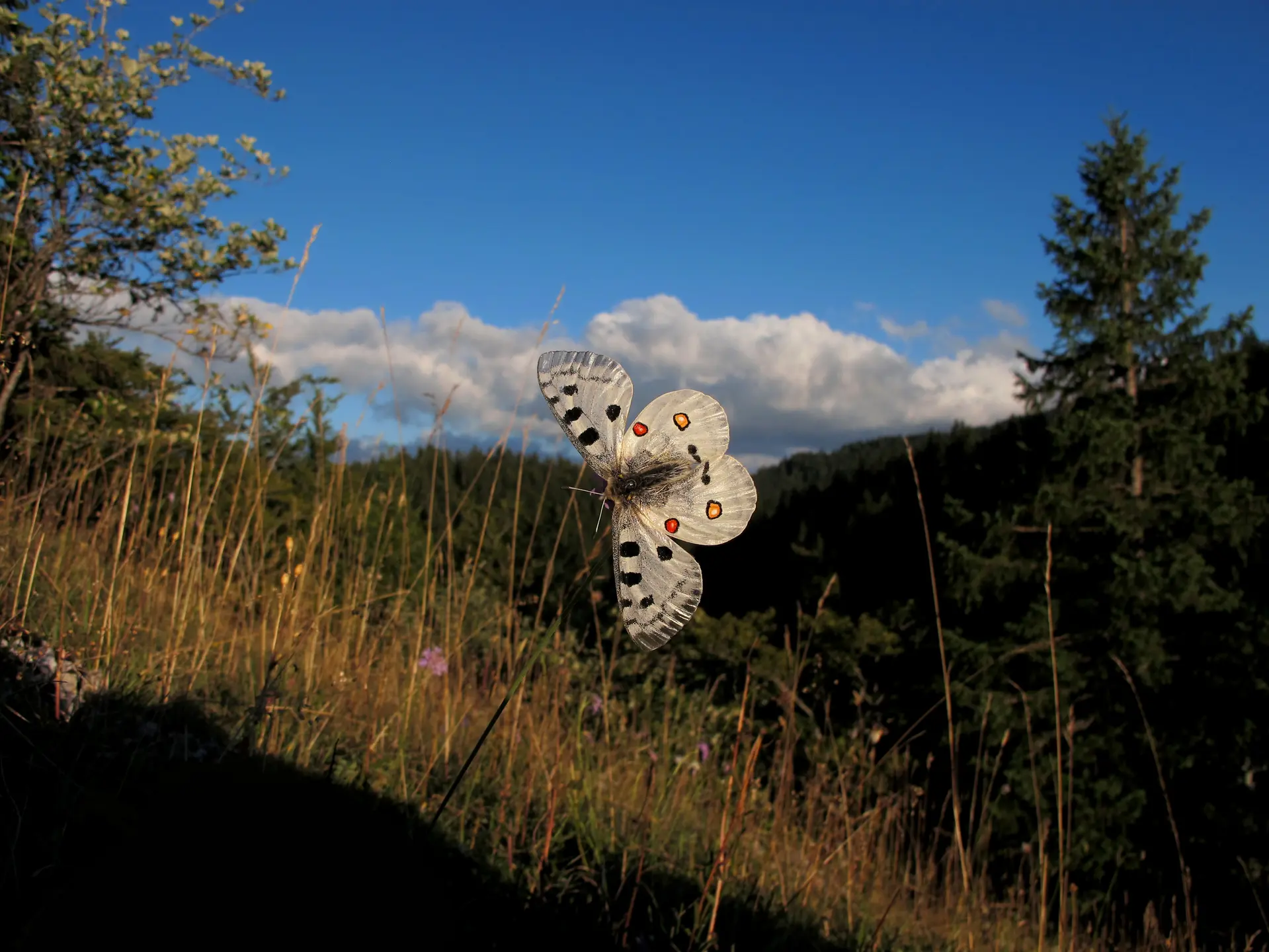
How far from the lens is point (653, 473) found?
0.70 metres

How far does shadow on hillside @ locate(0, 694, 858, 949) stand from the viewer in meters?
0.84

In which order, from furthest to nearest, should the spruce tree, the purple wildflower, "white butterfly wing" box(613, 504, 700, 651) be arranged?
the spruce tree
the purple wildflower
"white butterfly wing" box(613, 504, 700, 651)

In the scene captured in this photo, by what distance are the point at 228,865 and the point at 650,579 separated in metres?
0.64

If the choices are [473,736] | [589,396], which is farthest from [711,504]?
[473,736]

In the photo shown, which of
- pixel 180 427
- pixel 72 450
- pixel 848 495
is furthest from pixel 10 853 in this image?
pixel 848 495

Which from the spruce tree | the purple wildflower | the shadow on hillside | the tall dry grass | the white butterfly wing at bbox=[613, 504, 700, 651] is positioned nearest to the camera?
the white butterfly wing at bbox=[613, 504, 700, 651]

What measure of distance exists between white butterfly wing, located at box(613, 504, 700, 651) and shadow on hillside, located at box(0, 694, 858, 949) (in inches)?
21.8

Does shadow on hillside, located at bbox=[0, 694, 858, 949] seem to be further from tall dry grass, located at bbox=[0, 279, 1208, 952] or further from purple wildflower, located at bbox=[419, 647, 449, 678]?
purple wildflower, located at bbox=[419, 647, 449, 678]

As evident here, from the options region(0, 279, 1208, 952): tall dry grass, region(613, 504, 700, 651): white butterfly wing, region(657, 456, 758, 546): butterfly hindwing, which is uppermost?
region(657, 456, 758, 546): butterfly hindwing

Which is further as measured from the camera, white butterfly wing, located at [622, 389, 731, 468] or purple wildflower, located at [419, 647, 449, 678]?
purple wildflower, located at [419, 647, 449, 678]

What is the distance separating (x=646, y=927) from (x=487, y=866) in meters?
0.39

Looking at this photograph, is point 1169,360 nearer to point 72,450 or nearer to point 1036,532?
point 1036,532

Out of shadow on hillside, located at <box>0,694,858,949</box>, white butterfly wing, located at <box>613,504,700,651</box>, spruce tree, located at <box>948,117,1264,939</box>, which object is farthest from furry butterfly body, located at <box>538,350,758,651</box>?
spruce tree, located at <box>948,117,1264,939</box>

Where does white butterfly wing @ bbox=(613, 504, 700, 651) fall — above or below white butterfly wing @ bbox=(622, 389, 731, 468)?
below
